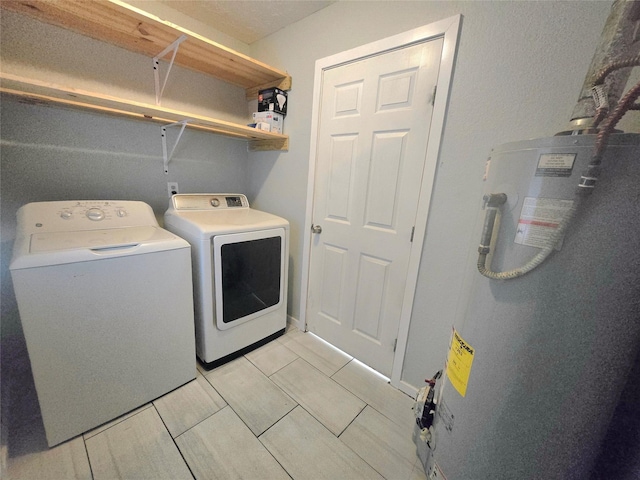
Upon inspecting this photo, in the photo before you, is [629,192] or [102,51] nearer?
[629,192]

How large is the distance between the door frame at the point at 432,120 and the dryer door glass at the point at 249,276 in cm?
53

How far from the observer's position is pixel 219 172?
219 centimetres

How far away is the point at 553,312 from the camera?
0.61 meters

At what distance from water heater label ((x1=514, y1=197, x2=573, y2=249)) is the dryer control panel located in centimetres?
192

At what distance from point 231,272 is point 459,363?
131 cm

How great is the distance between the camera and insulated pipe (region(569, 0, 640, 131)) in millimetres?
647

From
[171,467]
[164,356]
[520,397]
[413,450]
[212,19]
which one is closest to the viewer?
[520,397]

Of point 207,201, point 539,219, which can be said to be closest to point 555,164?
point 539,219

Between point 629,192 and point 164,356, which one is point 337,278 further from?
point 629,192

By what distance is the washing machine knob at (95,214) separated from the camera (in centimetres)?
137

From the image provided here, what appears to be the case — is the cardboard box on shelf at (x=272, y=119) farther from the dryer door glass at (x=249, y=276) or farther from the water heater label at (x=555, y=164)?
the water heater label at (x=555, y=164)

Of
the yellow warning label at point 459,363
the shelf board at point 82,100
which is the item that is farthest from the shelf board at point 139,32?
the yellow warning label at point 459,363

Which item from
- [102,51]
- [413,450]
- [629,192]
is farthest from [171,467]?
[102,51]

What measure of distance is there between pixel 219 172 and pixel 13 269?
1.49 meters
